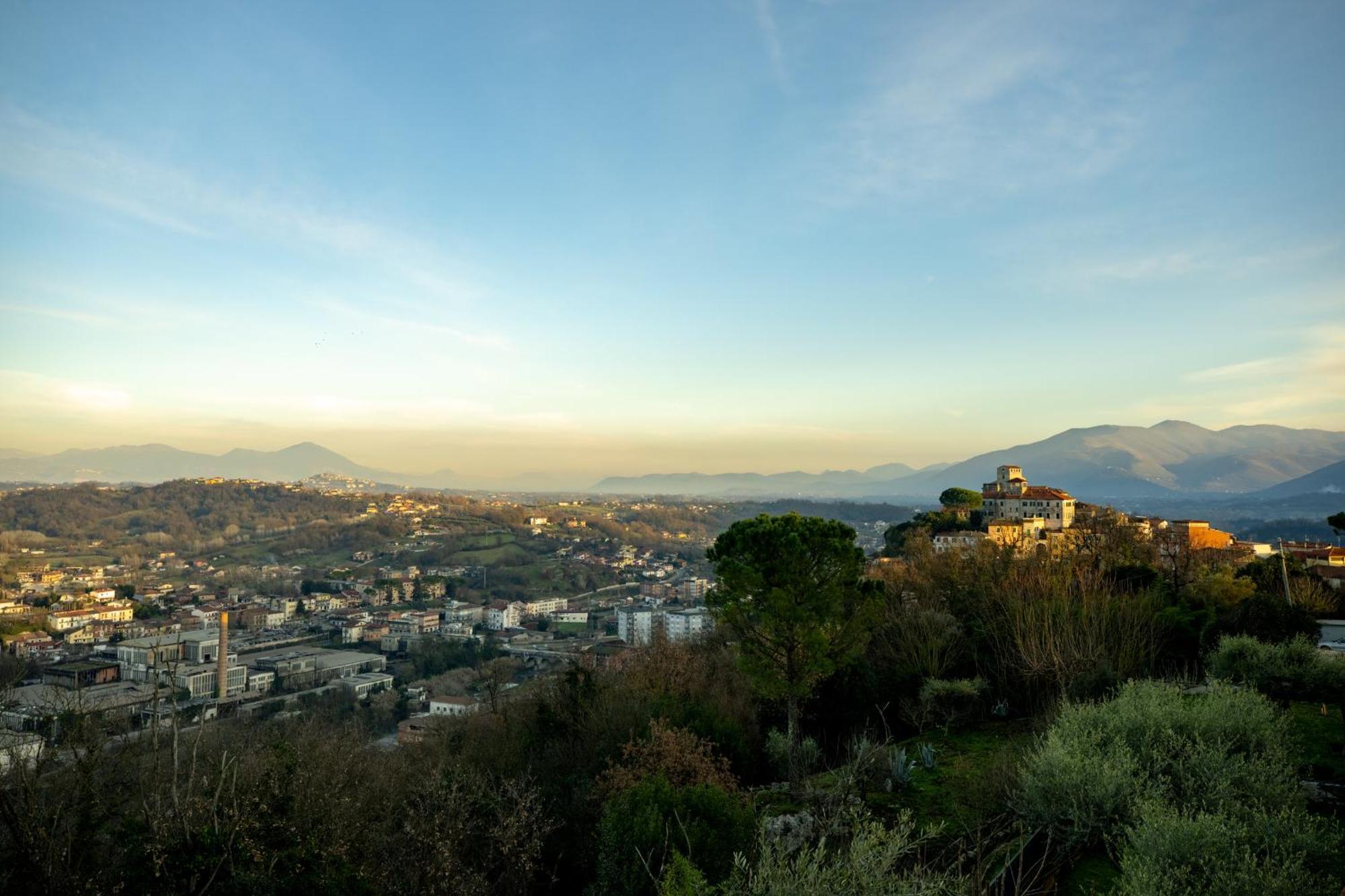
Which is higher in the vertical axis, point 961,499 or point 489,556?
point 961,499

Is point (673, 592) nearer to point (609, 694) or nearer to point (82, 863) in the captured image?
point (609, 694)

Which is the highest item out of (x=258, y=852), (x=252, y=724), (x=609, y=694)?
(x=258, y=852)

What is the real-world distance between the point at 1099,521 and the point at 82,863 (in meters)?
29.1

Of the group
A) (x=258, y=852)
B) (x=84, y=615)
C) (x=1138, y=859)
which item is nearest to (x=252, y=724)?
(x=258, y=852)

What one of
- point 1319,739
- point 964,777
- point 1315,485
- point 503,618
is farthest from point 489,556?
point 1315,485

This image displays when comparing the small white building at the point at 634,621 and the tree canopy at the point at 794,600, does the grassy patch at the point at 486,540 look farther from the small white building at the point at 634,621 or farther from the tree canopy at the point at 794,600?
the tree canopy at the point at 794,600

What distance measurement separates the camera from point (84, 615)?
46406 millimetres

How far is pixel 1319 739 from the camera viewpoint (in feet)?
27.2

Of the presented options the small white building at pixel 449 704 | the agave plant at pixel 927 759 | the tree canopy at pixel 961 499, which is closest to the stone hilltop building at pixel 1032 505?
the tree canopy at pixel 961 499

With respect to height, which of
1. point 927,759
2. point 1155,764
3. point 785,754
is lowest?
point 785,754

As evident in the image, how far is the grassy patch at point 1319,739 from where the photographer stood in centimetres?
712

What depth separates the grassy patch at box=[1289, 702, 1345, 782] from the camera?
7121mm

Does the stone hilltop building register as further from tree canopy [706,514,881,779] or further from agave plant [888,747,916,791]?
agave plant [888,747,916,791]

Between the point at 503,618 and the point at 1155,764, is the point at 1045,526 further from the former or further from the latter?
the point at 503,618
